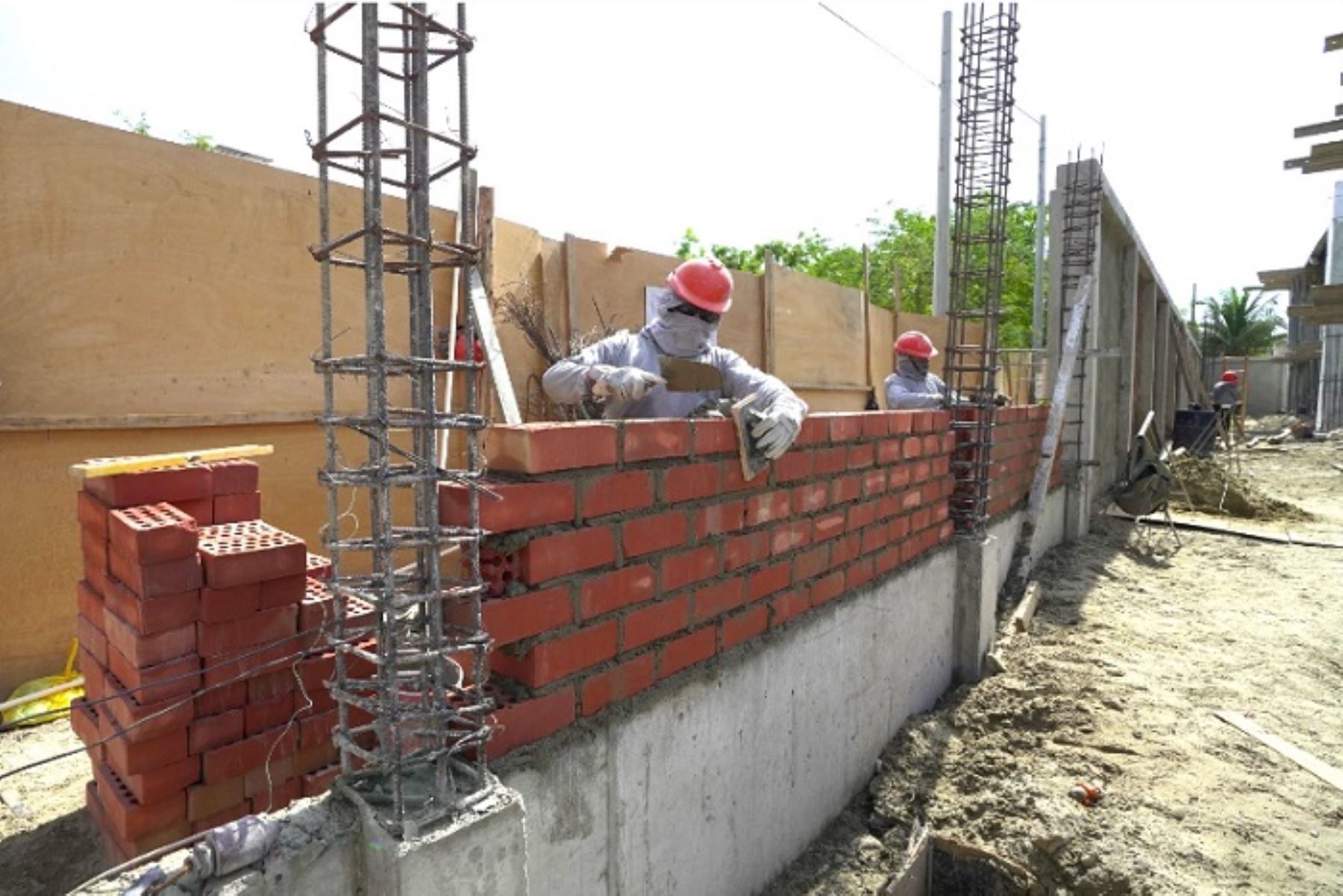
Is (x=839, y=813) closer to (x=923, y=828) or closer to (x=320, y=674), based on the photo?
(x=923, y=828)

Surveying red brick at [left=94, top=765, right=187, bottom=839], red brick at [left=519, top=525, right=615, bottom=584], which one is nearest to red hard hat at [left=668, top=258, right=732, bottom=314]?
red brick at [left=519, top=525, right=615, bottom=584]

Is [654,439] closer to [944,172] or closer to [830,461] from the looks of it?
[830,461]

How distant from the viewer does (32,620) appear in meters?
3.55

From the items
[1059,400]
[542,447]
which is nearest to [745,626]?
[542,447]

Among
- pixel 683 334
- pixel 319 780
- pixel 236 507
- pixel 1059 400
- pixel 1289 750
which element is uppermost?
pixel 683 334

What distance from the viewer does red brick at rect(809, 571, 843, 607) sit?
119 inches

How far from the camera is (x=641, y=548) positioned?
2.17 meters

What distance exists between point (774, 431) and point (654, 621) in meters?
0.72

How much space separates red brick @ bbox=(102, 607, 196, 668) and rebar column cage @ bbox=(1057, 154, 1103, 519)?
26.2 ft

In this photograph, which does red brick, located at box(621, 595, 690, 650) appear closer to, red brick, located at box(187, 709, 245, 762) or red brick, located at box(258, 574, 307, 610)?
red brick, located at box(258, 574, 307, 610)

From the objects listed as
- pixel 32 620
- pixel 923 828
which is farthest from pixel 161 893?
pixel 32 620

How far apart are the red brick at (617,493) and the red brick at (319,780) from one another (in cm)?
92

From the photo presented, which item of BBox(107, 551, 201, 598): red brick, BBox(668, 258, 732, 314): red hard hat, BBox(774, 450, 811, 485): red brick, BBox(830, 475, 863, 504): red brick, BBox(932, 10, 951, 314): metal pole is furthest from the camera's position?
BBox(932, 10, 951, 314): metal pole

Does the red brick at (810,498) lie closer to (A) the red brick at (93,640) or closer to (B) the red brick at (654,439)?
(B) the red brick at (654,439)
